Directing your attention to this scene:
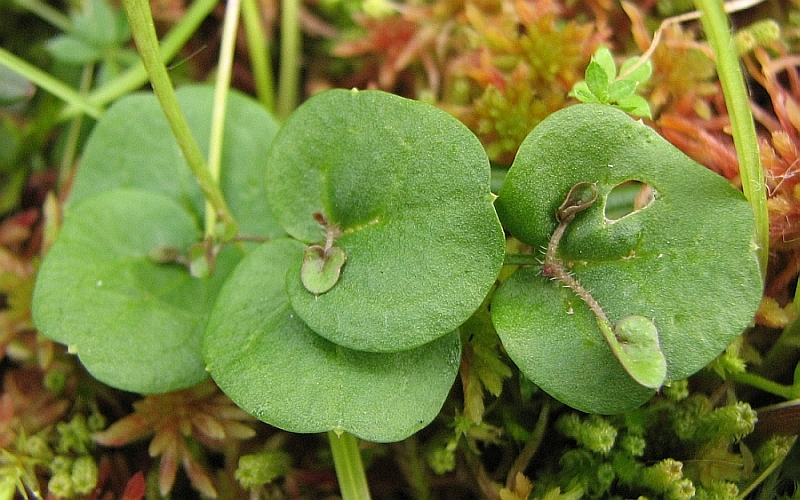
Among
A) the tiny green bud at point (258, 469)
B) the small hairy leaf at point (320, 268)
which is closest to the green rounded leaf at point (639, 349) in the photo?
the small hairy leaf at point (320, 268)

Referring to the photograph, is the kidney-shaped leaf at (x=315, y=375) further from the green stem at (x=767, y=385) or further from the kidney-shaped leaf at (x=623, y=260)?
the green stem at (x=767, y=385)

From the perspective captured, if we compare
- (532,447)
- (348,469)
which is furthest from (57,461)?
(532,447)

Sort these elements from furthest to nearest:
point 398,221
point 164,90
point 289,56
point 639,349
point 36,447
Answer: point 289,56 → point 36,447 → point 164,90 → point 398,221 → point 639,349

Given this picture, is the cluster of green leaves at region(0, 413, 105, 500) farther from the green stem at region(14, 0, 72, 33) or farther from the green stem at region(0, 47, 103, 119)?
the green stem at region(14, 0, 72, 33)

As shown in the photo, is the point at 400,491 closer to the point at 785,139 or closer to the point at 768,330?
the point at 768,330

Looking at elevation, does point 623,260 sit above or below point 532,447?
above

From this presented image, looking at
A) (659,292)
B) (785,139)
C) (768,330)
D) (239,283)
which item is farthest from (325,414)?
(785,139)

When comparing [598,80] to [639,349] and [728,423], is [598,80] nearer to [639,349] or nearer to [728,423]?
[639,349]
